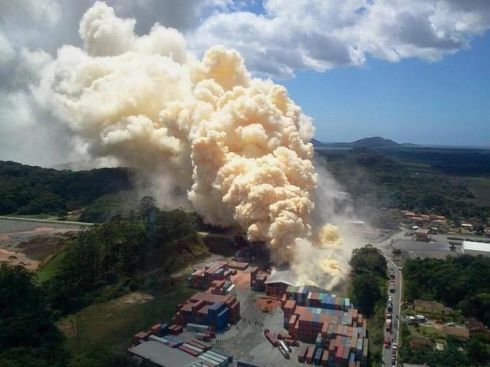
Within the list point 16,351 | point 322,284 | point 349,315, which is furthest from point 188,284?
point 16,351

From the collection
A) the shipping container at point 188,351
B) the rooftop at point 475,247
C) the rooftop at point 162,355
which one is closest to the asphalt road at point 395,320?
the shipping container at point 188,351

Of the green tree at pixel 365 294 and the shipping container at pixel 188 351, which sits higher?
the green tree at pixel 365 294

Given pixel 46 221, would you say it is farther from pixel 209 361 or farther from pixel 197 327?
pixel 209 361

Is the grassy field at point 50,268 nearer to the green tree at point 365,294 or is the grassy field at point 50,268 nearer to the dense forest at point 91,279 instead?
the dense forest at point 91,279

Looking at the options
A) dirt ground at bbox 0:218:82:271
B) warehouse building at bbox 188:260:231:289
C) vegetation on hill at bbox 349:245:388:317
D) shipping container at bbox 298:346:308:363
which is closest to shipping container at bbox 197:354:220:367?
shipping container at bbox 298:346:308:363

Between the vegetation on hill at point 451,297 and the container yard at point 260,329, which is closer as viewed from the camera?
the container yard at point 260,329

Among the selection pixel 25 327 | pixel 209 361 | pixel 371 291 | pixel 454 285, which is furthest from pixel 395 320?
pixel 25 327

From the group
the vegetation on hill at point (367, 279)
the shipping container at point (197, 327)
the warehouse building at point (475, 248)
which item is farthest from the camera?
the warehouse building at point (475, 248)
